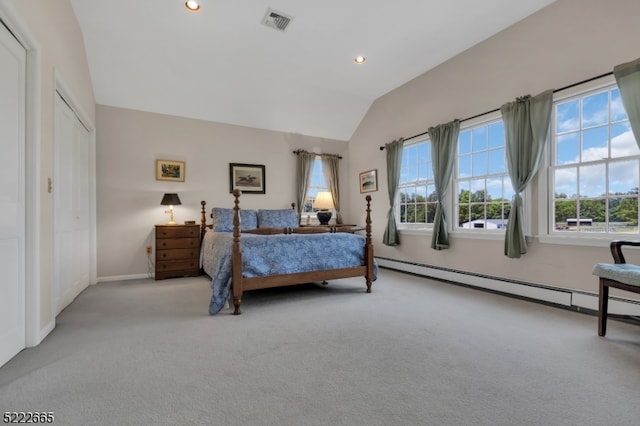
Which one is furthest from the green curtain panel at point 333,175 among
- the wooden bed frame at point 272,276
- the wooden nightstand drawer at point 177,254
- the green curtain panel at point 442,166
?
the wooden nightstand drawer at point 177,254

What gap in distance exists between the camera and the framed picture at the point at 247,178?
199 inches

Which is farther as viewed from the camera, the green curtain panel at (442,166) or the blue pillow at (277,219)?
the blue pillow at (277,219)

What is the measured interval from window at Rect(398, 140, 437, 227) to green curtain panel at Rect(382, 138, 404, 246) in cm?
13

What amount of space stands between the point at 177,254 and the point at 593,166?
5.15 m

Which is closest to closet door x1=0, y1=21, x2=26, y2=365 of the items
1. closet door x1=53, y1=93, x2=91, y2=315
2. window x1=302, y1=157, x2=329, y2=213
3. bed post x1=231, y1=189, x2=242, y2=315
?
closet door x1=53, y1=93, x2=91, y2=315

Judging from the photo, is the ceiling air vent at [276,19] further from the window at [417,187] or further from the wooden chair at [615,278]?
the wooden chair at [615,278]

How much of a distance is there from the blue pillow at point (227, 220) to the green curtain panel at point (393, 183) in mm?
2220

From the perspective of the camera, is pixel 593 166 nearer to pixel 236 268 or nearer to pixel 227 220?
pixel 236 268

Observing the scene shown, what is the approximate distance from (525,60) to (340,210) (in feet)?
12.5

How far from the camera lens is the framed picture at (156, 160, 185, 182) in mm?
4500

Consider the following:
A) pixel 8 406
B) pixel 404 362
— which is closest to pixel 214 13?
pixel 8 406

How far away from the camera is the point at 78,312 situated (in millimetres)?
2756

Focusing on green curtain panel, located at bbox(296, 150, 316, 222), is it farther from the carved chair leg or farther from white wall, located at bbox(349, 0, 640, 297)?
the carved chair leg

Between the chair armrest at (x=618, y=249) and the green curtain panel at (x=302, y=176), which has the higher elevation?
the green curtain panel at (x=302, y=176)
